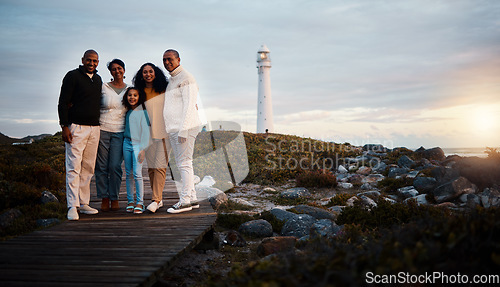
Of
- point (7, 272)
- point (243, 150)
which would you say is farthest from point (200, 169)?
point (7, 272)

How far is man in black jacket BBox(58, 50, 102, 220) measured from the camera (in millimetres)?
5633

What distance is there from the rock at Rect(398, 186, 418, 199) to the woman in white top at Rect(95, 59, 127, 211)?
29.9 ft

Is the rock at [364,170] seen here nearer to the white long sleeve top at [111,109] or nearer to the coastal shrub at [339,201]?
the coastal shrub at [339,201]

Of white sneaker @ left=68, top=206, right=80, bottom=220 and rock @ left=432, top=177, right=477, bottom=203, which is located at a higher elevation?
white sneaker @ left=68, top=206, right=80, bottom=220

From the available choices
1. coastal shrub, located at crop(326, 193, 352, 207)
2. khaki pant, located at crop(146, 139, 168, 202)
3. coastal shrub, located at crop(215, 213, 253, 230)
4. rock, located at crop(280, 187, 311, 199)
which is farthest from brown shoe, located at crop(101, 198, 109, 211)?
rock, located at crop(280, 187, 311, 199)

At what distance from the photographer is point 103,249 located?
13.9 ft

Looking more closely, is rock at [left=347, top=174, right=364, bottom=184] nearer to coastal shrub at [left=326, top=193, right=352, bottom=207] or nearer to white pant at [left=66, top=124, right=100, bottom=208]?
coastal shrub at [left=326, top=193, right=352, bottom=207]

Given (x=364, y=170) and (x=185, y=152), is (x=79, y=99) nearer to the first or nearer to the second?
(x=185, y=152)

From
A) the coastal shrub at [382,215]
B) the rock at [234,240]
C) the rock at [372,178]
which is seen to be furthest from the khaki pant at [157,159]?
the rock at [372,178]

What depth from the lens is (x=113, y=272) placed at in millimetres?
3510

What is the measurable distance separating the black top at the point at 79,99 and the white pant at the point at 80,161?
0.50ft

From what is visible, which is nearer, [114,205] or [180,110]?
[180,110]

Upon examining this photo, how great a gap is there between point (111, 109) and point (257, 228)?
379 centimetres

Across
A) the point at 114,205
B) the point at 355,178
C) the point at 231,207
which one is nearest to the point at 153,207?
the point at 114,205
